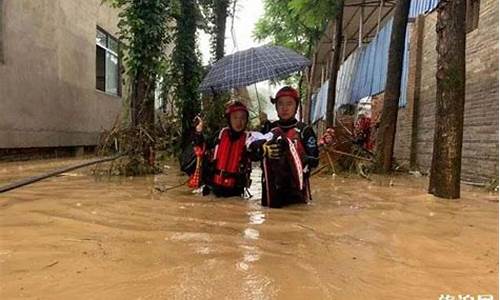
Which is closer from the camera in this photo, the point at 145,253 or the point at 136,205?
the point at 145,253

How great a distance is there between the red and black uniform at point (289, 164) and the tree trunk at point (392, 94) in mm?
4457

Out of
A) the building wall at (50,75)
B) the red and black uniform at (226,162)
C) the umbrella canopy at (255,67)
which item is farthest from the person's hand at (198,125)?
the building wall at (50,75)

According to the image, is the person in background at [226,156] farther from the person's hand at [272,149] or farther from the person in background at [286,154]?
the person's hand at [272,149]

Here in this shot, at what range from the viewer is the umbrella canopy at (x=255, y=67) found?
6031 millimetres

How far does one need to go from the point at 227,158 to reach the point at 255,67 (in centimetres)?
119

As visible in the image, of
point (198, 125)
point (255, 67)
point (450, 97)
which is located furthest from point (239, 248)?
point (450, 97)

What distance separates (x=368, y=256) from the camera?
321 centimetres

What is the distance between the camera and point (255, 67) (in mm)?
6082

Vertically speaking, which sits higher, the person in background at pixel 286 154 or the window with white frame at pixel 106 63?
the window with white frame at pixel 106 63

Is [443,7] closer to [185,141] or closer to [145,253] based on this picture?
[145,253]

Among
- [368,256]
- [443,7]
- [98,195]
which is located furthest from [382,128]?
[368,256]

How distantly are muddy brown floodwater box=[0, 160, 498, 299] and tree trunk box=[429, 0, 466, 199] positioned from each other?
346 mm

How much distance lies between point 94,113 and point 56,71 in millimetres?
2816

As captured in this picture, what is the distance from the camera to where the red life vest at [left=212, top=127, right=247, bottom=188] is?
573 centimetres
